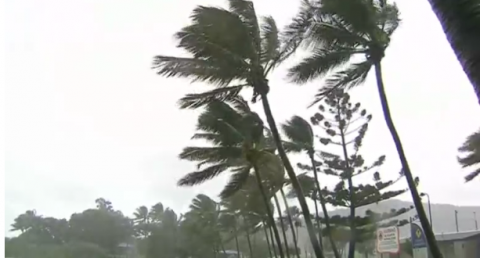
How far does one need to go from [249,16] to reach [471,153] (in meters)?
5.74

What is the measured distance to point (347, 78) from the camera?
7539 mm

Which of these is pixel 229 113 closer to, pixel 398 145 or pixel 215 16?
pixel 215 16

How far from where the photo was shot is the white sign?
989 cm

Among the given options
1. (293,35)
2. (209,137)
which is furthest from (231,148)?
(293,35)

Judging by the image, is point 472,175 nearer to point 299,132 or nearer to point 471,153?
point 471,153

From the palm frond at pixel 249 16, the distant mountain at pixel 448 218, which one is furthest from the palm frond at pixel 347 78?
the distant mountain at pixel 448 218

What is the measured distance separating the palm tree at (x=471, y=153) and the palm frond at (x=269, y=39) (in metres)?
4.51

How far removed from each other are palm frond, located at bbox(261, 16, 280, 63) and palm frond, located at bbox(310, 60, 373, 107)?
43.5 inches

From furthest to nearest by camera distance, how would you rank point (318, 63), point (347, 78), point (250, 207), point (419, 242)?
1. point (250, 207)
2. point (318, 63)
3. point (347, 78)
4. point (419, 242)

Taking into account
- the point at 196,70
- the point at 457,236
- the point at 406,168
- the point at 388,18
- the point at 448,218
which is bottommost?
the point at 457,236

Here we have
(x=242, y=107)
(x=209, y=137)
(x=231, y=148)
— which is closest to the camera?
(x=242, y=107)

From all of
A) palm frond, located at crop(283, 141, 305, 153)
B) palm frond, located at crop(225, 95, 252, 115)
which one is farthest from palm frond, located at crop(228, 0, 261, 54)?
palm frond, located at crop(283, 141, 305, 153)

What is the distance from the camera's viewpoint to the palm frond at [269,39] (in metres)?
8.56

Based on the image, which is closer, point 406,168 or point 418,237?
point 406,168
